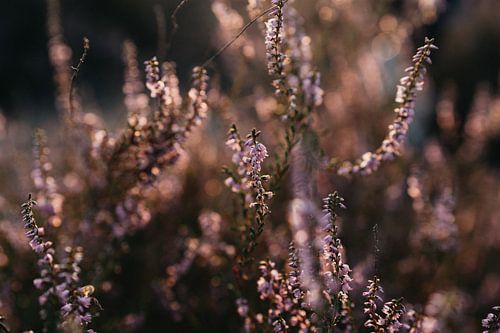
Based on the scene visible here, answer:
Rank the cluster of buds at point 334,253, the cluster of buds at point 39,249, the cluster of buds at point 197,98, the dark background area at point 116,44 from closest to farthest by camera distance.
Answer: the cluster of buds at point 39,249
the cluster of buds at point 334,253
the cluster of buds at point 197,98
the dark background area at point 116,44

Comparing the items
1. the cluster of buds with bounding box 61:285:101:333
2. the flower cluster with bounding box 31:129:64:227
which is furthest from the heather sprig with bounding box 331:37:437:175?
the flower cluster with bounding box 31:129:64:227

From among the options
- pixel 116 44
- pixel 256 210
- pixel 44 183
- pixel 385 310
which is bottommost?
pixel 385 310

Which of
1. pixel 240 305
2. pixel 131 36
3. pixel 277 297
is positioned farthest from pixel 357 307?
pixel 131 36

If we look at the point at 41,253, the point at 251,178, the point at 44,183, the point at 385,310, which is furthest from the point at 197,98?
the point at 385,310

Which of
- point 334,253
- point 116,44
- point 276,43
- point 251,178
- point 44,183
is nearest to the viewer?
point 334,253

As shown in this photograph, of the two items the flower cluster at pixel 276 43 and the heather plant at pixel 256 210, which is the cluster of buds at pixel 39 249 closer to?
the heather plant at pixel 256 210

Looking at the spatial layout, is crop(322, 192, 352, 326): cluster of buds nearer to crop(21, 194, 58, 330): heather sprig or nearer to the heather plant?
the heather plant

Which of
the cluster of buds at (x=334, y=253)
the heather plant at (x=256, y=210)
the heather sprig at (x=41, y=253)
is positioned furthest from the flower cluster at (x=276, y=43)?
the heather sprig at (x=41, y=253)

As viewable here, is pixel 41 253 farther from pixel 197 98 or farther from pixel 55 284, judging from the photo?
pixel 197 98
